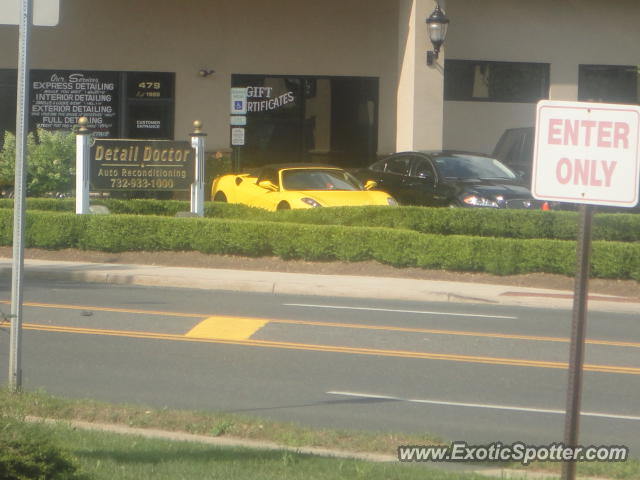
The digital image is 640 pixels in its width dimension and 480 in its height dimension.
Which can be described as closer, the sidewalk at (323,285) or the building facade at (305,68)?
the sidewalk at (323,285)

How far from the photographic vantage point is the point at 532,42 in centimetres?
2867

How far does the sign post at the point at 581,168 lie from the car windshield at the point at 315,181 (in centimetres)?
1530

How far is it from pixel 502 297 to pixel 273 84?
15.3 metres

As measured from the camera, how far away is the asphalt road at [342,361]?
8117mm

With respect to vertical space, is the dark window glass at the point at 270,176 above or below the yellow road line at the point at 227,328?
above

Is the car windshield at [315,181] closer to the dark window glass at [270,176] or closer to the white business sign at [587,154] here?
the dark window glass at [270,176]

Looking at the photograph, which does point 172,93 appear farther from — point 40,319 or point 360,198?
point 40,319

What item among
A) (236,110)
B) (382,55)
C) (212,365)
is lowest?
(212,365)

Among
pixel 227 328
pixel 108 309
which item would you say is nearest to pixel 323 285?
pixel 108 309

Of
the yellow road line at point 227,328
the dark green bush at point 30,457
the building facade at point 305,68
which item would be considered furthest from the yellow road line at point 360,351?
the building facade at point 305,68

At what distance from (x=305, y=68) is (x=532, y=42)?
6.20m

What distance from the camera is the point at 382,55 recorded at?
2902cm

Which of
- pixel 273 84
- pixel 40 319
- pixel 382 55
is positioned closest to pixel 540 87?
pixel 382 55

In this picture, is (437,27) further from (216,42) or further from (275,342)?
(275,342)
